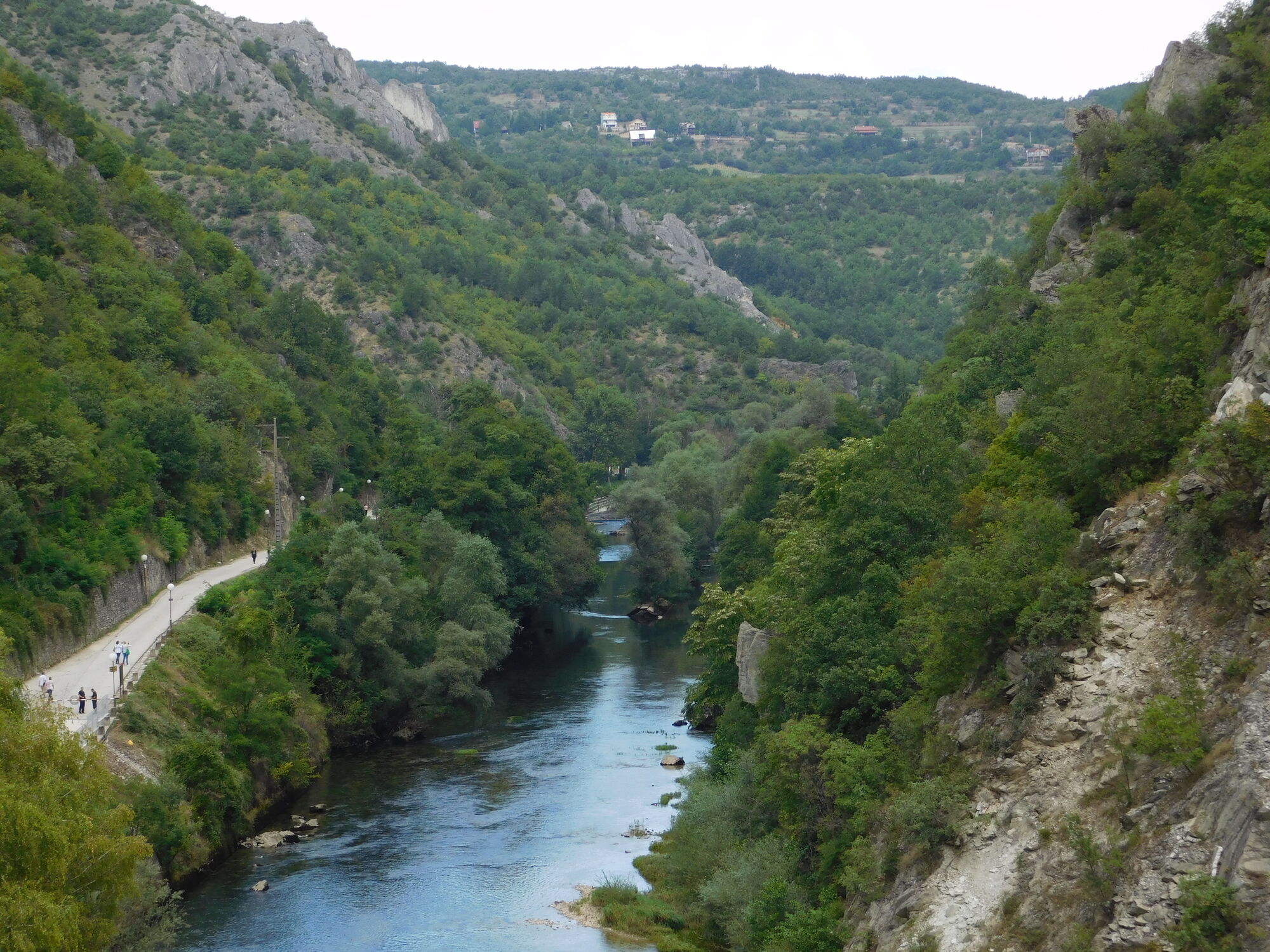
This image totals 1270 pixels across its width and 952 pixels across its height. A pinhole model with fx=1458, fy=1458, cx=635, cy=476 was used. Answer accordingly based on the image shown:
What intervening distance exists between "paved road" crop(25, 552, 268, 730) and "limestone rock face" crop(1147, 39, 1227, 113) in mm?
39149

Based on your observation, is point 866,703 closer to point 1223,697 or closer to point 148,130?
point 1223,697

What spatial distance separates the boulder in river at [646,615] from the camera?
83688 millimetres

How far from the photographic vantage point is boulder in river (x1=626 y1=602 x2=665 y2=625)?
275 ft

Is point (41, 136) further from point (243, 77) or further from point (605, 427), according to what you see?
point (243, 77)

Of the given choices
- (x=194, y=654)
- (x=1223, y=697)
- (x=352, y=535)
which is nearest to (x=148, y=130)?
(x=352, y=535)

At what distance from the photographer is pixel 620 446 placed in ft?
433

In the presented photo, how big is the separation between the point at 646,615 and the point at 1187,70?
4537 cm

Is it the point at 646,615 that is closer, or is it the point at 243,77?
the point at 646,615

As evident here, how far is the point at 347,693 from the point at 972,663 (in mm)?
32846

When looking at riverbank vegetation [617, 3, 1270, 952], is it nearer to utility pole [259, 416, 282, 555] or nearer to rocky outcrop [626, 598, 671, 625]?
rocky outcrop [626, 598, 671, 625]

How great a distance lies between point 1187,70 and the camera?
1908 inches

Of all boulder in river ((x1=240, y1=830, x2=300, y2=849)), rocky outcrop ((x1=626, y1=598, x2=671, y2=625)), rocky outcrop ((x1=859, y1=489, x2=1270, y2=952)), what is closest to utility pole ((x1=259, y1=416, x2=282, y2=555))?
rocky outcrop ((x1=626, y1=598, x2=671, y2=625))

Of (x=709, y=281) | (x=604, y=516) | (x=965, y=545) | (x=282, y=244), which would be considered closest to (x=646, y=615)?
(x=604, y=516)

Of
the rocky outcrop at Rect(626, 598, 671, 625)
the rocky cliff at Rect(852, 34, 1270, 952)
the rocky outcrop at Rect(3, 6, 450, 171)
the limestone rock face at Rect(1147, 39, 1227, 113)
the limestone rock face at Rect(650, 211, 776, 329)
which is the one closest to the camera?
the rocky cliff at Rect(852, 34, 1270, 952)
